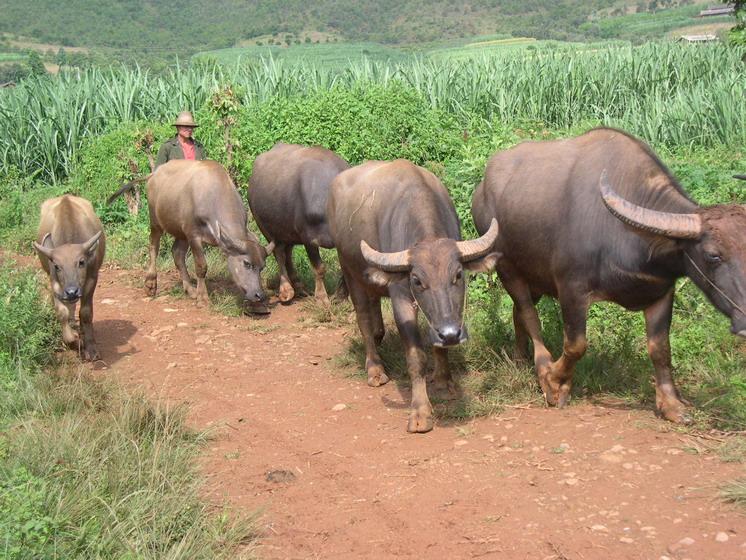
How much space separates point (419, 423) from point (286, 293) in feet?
14.3

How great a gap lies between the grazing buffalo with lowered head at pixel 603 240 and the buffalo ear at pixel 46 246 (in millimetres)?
4104

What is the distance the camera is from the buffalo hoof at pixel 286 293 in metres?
10.1

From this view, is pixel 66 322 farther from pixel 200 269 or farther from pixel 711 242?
pixel 711 242

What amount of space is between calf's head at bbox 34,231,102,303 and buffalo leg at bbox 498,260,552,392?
12.8 feet

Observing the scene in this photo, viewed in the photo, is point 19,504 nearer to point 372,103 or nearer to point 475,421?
point 475,421

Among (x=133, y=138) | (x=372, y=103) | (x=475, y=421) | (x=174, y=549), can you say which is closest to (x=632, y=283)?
(x=475, y=421)

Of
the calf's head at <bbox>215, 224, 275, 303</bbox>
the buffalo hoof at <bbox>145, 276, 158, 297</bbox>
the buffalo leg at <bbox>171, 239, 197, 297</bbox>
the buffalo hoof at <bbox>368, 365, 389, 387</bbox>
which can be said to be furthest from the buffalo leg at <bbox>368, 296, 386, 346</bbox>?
the buffalo hoof at <bbox>145, 276, 158, 297</bbox>

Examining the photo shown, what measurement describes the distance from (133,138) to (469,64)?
332 inches

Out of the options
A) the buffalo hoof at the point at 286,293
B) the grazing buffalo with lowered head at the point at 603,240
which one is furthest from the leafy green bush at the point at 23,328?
the grazing buffalo with lowered head at the point at 603,240

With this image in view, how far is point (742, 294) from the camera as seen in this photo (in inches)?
193

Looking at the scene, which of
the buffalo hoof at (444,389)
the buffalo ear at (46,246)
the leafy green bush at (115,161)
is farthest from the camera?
the leafy green bush at (115,161)

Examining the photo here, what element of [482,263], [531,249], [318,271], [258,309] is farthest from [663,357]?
[258,309]

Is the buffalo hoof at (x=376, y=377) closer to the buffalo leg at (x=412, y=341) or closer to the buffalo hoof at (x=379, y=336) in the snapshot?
the buffalo hoof at (x=379, y=336)

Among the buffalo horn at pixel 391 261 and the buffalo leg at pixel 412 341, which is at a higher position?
the buffalo horn at pixel 391 261
